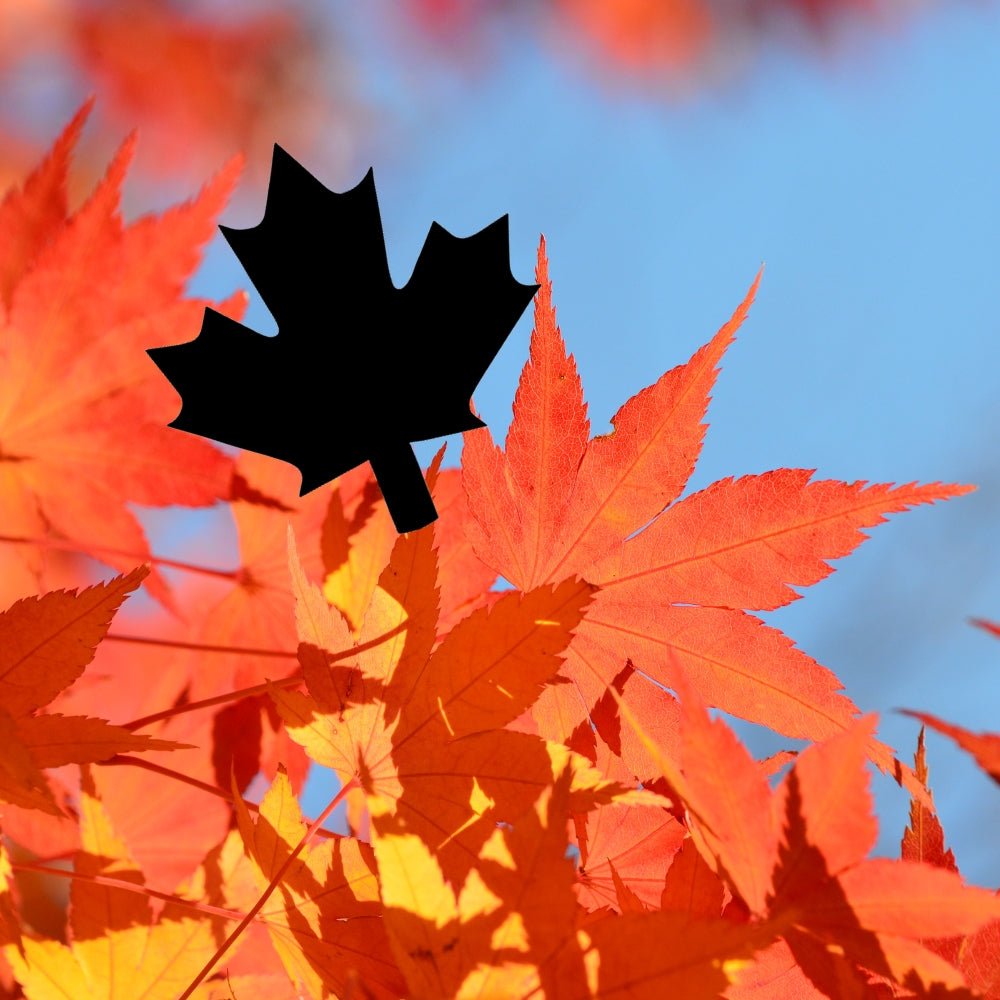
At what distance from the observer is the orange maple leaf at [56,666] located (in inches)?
15.8

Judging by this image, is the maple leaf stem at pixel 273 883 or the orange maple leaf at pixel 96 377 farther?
the orange maple leaf at pixel 96 377

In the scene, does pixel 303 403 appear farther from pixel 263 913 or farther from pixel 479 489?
pixel 263 913

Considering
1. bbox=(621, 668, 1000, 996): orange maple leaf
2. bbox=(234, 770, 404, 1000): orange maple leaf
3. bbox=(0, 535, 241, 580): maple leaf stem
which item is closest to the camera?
bbox=(621, 668, 1000, 996): orange maple leaf

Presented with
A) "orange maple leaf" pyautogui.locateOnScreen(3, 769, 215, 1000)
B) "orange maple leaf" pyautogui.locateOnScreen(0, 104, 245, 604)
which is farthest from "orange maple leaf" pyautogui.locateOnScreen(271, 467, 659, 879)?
"orange maple leaf" pyautogui.locateOnScreen(0, 104, 245, 604)

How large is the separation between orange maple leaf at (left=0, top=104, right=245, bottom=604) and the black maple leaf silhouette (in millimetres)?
278

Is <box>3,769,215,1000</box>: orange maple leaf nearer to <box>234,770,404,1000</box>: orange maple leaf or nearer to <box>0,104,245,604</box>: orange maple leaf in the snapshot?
<box>234,770,404,1000</box>: orange maple leaf

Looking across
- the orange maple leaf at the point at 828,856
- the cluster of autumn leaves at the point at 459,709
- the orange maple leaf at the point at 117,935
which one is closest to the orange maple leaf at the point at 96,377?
the cluster of autumn leaves at the point at 459,709

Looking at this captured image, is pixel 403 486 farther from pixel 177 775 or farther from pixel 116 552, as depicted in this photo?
pixel 116 552

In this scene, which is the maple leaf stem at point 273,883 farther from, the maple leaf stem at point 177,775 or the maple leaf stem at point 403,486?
the maple leaf stem at point 403,486

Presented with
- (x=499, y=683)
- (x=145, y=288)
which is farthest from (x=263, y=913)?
(x=145, y=288)

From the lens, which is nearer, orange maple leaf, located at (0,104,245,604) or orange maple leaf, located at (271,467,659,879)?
orange maple leaf, located at (271,467,659,879)

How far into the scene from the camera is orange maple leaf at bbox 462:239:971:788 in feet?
1.63

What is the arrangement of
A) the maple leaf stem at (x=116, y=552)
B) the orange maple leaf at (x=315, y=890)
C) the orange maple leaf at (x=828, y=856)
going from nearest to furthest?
the orange maple leaf at (x=828, y=856) → the orange maple leaf at (x=315, y=890) → the maple leaf stem at (x=116, y=552)

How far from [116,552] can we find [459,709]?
0.37 m
